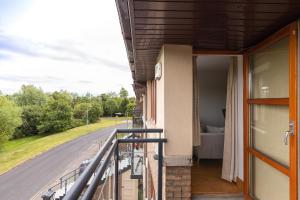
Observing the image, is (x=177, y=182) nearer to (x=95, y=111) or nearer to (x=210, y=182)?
(x=210, y=182)

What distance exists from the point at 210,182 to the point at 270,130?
1482mm

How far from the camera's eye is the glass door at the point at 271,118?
7.79ft

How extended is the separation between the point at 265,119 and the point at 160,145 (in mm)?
1277

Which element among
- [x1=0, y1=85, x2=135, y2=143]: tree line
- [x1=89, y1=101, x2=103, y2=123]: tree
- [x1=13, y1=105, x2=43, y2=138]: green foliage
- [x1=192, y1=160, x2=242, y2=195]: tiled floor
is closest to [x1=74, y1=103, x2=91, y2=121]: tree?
[x1=0, y1=85, x2=135, y2=143]: tree line

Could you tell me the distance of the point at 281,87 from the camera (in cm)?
263

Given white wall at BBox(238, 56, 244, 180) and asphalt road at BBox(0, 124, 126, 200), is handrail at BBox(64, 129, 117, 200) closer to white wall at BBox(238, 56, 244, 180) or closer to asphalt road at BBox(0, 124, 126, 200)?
white wall at BBox(238, 56, 244, 180)

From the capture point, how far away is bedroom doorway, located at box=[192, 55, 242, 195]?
12.6 feet

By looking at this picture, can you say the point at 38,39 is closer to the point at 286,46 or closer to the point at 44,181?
the point at 44,181

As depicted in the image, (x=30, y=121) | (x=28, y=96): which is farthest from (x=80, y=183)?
(x=28, y=96)

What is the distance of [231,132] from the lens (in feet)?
12.9

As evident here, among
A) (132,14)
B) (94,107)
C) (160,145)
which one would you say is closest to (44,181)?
(160,145)

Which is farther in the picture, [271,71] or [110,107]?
[110,107]

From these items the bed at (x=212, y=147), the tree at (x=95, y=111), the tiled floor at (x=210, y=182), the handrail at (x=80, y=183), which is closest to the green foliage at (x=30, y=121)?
the tree at (x=95, y=111)

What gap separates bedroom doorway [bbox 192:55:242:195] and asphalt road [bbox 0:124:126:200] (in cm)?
1275
